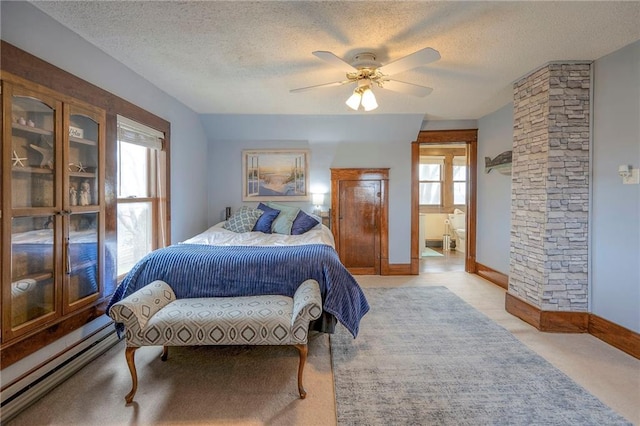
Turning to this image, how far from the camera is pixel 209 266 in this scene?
241cm

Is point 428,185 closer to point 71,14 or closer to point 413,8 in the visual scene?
point 413,8

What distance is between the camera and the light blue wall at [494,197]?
4.07 m

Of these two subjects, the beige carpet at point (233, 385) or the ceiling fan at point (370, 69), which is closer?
the beige carpet at point (233, 385)

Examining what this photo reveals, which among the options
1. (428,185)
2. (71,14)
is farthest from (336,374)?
(428,185)

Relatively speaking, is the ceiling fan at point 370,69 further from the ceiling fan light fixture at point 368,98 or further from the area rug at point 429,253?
the area rug at point 429,253

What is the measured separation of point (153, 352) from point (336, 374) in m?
1.56

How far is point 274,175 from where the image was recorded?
488cm

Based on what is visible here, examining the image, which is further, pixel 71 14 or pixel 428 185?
pixel 428 185

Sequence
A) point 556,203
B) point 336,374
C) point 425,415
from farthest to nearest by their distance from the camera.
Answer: point 556,203, point 336,374, point 425,415

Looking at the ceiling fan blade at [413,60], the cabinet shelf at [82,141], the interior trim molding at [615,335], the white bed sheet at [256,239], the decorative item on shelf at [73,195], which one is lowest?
the interior trim molding at [615,335]

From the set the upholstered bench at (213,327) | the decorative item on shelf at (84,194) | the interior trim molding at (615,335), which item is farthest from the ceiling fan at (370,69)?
the interior trim molding at (615,335)

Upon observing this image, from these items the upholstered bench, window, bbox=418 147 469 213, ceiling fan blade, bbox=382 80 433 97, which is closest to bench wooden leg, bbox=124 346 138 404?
the upholstered bench

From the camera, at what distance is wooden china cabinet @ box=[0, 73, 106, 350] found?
5.72ft

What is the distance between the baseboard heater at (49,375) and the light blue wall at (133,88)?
1529 mm
